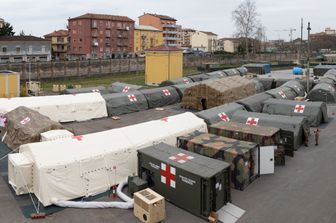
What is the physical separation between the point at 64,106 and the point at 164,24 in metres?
114

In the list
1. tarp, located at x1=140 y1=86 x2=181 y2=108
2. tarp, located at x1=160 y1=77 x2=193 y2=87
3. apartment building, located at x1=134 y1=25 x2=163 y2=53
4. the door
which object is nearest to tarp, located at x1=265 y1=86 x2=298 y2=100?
tarp, located at x1=140 y1=86 x2=181 y2=108

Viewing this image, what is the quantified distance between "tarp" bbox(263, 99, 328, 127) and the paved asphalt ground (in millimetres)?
6572

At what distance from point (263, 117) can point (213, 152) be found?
761cm

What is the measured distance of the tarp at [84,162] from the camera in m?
13.0

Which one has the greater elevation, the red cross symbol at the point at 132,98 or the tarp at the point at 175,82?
the tarp at the point at 175,82

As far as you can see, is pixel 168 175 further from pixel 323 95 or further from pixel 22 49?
pixel 22 49

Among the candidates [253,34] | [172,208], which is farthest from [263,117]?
[253,34]

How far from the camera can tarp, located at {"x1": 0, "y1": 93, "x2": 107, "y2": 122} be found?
2494cm

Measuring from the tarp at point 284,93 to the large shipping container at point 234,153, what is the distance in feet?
53.3

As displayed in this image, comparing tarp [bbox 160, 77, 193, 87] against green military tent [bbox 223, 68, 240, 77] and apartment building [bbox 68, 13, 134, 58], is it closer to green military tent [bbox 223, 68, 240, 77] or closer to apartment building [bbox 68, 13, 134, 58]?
green military tent [bbox 223, 68, 240, 77]

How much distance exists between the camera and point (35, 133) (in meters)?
19.4

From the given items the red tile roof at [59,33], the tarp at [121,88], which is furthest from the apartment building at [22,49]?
the tarp at [121,88]

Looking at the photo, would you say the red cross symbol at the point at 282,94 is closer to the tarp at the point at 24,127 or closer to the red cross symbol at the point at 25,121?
the tarp at the point at 24,127

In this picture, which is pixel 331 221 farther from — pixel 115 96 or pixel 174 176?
pixel 115 96
